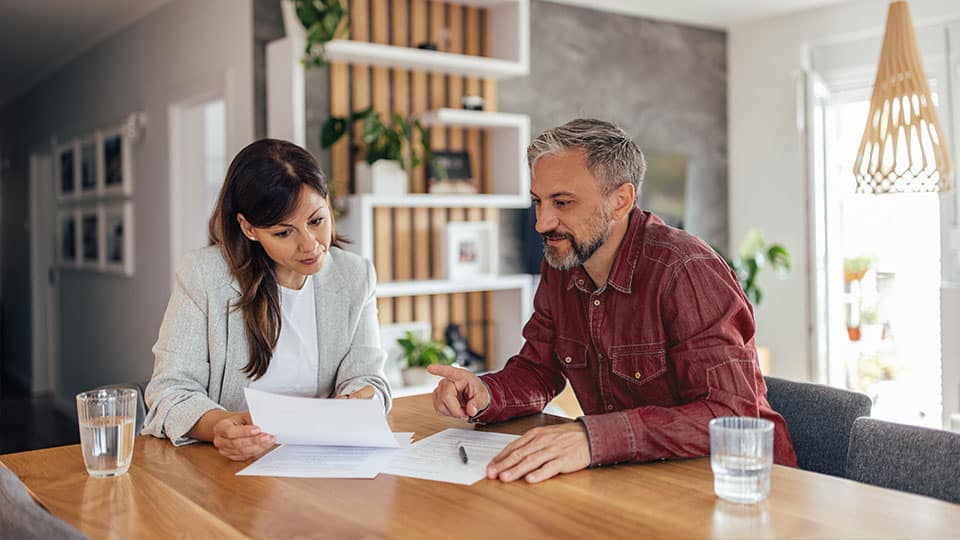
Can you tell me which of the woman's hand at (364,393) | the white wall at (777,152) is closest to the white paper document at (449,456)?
the woman's hand at (364,393)

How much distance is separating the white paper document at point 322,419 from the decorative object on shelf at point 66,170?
18.0ft

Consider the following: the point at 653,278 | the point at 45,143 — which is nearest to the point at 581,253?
the point at 653,278

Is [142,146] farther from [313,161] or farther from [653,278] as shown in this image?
[653,278]

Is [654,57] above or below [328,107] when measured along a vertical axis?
above

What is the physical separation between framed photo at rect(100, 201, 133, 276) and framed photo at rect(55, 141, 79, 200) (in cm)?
69

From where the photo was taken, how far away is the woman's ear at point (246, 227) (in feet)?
6.56

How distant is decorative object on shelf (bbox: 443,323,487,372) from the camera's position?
4418 mm

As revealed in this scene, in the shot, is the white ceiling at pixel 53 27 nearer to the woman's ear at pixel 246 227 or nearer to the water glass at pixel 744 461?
the woman's ear at pixel 246 227

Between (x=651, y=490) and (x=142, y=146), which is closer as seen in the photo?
(x=651, y=490)

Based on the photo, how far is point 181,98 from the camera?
476 centimetres

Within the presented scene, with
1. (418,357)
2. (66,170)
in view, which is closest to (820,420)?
(418,357)

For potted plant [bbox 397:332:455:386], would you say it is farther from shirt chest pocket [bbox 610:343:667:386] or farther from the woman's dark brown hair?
shirt chest pocket [bbox 610:343:667:386]

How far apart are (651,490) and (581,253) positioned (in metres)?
0.59

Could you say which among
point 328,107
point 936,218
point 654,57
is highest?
point 654,57
